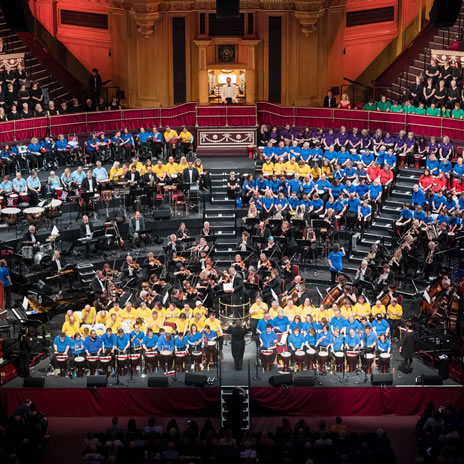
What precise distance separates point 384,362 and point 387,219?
8.43 meters

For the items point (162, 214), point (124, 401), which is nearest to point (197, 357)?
point (124, 401)

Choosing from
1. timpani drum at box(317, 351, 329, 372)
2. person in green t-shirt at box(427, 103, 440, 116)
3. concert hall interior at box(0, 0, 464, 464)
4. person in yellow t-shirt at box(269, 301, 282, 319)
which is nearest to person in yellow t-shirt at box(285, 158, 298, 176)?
concert hall interior at box(0, 0, 464, 464)

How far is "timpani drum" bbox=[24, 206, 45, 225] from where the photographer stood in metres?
29.4

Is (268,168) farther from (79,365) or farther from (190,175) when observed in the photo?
(79,365)

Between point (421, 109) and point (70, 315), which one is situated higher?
point (421, 109)

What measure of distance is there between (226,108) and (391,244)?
30.6ft

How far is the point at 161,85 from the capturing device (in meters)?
38.9

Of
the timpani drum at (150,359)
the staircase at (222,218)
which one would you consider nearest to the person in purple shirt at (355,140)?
the staircase at (222,218)

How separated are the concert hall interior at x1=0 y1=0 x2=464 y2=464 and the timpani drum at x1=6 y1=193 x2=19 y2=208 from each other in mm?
85

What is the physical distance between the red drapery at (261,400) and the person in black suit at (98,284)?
511cm

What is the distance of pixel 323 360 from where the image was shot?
2384 centimetres

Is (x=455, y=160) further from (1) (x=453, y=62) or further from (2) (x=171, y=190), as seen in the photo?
(2) (x=171, y=190)

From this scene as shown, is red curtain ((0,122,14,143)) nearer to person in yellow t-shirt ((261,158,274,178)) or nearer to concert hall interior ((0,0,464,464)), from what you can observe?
concert hall interior ((0,0,464,464))

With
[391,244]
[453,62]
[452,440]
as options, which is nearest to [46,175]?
[391,244]
